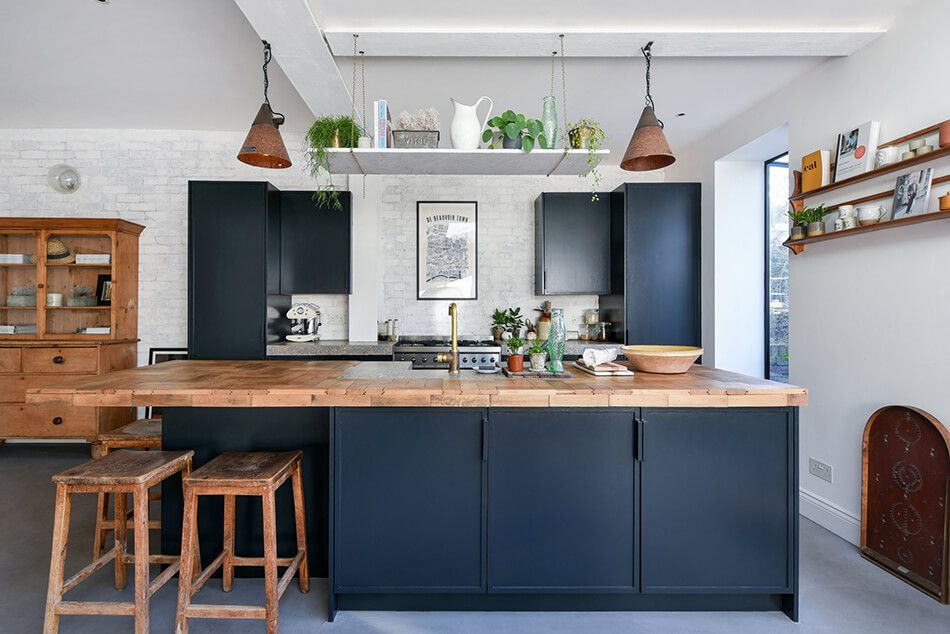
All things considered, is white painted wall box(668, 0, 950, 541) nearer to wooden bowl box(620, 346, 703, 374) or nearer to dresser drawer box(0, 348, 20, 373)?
wooden bowl box(620, 346, 703, 374)

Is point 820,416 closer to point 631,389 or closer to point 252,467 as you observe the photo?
point 631,389

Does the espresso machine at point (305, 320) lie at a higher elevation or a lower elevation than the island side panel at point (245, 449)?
higher

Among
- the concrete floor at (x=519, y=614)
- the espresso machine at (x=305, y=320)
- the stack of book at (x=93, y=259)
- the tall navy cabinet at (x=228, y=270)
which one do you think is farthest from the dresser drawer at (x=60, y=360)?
the concrete floor at (x=519, y=614)

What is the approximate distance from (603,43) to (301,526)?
10.4 ft

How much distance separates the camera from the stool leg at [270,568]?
6.40 ft

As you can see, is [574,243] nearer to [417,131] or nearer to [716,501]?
[417,131]

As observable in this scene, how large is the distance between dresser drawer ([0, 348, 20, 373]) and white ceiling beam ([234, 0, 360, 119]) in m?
3.59

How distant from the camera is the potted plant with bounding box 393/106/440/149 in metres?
2.74

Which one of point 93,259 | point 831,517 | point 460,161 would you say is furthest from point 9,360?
point 831,517

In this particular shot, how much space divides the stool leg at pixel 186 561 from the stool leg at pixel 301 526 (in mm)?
421

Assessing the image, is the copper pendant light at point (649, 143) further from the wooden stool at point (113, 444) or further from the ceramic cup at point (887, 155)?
the wooden stool at point (113, 444)

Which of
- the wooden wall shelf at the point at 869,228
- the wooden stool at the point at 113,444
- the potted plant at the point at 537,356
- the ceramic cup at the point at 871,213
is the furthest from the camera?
the ceramic cup at the point at 871,213

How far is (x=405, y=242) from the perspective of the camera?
5305 millimetres

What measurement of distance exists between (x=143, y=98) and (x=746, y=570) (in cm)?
540
